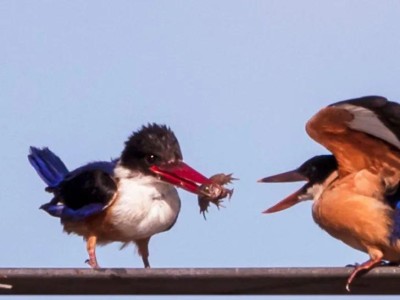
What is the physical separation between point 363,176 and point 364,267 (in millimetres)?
918

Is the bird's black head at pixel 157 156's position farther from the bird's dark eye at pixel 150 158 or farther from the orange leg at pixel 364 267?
the orange leg at pixel 364 267

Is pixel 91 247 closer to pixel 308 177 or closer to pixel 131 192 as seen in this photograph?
pixel 131 192

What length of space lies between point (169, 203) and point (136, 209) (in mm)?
236

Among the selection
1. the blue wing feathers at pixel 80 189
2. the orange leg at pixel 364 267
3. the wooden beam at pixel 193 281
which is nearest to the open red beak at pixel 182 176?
the blue wing feathers at pixel 80 189

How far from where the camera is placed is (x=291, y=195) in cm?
691

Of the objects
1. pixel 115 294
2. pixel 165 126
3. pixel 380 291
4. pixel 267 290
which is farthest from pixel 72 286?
pixel 165 126

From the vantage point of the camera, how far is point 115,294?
5.43m

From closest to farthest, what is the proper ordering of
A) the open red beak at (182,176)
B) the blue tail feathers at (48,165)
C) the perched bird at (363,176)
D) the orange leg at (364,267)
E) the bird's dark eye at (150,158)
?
the orange leg at (364,267)
the perched bird at (363,176)
the open red beak at (182,176)
the bird's dark eye at (150,158)
the blue tail feathers at (48,165)

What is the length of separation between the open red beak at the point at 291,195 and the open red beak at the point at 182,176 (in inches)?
20.2

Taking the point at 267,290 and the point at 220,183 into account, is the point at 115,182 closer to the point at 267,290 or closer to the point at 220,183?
the point at 220,183

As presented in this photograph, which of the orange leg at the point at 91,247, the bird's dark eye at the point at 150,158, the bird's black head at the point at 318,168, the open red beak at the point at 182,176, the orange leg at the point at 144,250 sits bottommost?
the orange leg at the point at 144,250

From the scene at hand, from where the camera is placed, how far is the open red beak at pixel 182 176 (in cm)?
644

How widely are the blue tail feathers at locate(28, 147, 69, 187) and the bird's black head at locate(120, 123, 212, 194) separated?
15.6 inches

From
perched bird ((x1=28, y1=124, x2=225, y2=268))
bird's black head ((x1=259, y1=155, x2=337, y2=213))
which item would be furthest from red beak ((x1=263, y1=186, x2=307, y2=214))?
perched bird ((x1=28, y1=124, x2=225, y2=268))
